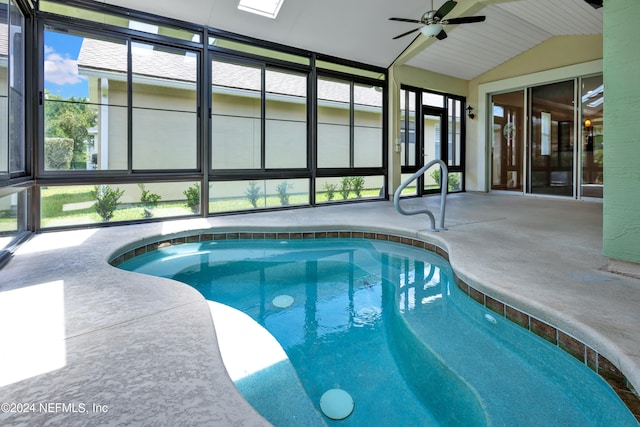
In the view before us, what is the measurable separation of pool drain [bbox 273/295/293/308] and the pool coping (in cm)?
135

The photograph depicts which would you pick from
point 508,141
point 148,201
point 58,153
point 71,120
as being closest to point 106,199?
point 148,201

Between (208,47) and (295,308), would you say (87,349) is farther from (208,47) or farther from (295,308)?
(208,47)

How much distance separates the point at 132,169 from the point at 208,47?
211 centimetres

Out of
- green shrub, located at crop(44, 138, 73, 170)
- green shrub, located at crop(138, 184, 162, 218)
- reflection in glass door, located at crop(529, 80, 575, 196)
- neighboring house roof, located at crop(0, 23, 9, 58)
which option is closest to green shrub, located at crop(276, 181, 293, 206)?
green shrub, located at crop(138, 184, 162, 218)

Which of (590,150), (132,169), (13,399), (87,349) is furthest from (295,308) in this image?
(590,150)

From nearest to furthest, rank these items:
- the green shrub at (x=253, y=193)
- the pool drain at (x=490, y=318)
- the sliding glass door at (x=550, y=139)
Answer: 1. the pool drain at (x=490, y=318)
2. the green shrub at (x=253, y=193)
3. the sliding glass door at (x=550, y=139)

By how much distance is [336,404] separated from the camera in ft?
5.20

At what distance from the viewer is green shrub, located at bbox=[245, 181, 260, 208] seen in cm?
597

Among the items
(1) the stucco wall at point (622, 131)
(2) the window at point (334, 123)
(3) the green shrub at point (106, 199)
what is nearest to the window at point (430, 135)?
(2) the window at point (334, 123)

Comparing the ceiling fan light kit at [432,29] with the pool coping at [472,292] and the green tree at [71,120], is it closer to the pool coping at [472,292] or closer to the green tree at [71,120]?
the pool coping at [472,292]

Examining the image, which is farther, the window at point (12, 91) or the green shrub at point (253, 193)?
the green shrub at point (253, 193)

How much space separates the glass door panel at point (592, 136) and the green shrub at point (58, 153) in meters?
8.97

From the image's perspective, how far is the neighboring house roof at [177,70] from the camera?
4.49m

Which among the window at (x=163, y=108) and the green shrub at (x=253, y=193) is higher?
the window at (x=163, y=108)
